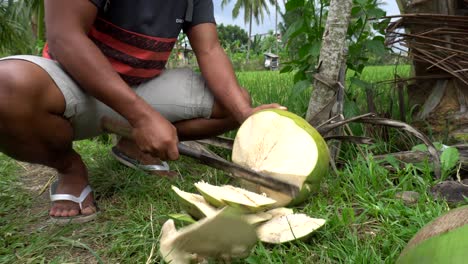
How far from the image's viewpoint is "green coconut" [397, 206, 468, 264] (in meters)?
0.66

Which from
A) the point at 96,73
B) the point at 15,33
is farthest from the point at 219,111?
the point at 15,33

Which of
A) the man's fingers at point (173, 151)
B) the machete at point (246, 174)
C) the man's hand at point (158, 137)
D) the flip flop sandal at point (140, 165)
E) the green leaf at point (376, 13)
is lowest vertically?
the flip flop sandal at point (140, 165)

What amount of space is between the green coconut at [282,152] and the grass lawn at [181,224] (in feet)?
0.37

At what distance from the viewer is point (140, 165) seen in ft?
6.50

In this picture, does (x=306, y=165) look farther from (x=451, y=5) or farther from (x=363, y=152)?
(x=451, y=5)

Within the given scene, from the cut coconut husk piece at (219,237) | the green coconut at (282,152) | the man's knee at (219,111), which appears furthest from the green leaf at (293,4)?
the cut coconut husk piece at (219,237)

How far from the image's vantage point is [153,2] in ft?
5.38

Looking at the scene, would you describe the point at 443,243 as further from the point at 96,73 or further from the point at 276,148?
the point at 96,73

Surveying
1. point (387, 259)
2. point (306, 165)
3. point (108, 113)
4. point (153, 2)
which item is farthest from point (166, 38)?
point (387, 259)

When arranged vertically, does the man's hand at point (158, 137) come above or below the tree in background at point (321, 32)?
below

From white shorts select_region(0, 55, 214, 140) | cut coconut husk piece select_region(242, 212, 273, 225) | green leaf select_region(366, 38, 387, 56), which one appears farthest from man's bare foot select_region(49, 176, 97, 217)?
green leaf select_region(366, 38, 387, 56)

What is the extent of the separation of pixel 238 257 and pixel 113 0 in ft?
3.51

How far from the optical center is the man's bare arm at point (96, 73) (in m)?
1.36

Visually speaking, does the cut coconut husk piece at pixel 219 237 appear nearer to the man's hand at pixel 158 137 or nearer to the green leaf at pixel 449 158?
the man's hand at pixel 158 137
